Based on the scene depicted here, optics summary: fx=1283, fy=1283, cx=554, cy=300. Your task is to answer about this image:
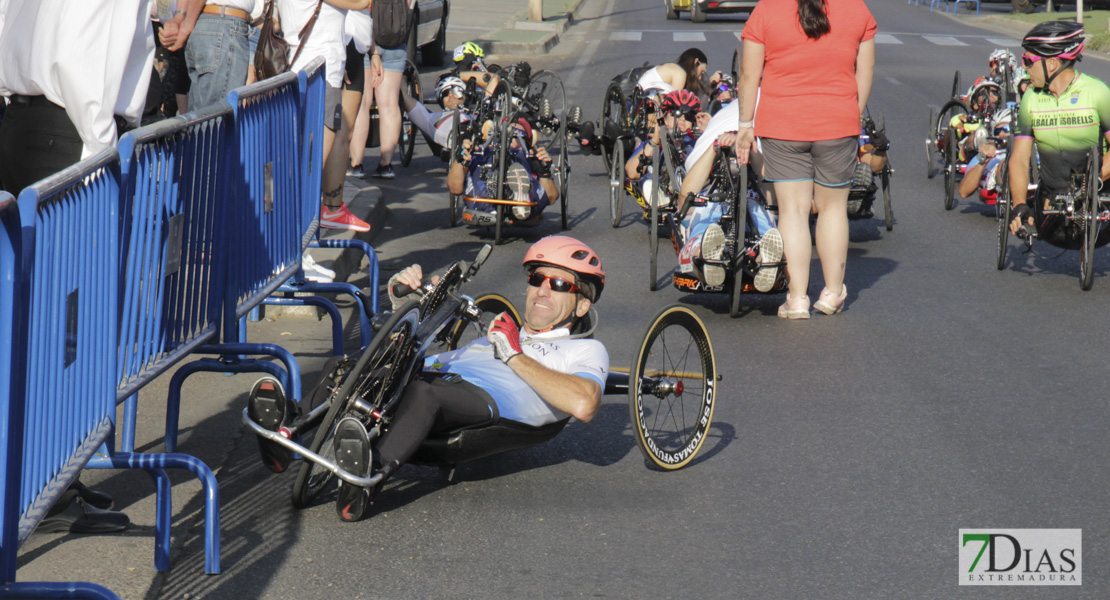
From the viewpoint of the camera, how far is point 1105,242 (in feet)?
28.7

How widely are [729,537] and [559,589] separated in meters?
0.75

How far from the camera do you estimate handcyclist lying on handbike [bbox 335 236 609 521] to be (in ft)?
14.4

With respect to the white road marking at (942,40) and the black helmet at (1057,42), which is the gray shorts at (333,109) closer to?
the black helmet at (1057,42)

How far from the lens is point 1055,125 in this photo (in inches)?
341

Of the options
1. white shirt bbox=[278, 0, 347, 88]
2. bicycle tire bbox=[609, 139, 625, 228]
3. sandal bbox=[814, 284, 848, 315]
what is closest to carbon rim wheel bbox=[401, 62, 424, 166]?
bicycle tire bbox=[609, 139, 625, 228]

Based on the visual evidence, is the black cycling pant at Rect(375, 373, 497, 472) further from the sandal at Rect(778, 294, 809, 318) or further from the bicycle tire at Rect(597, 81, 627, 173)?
the bicycle tire at Rect(597, 81, 627, 173)

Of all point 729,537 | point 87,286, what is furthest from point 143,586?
point 729,537

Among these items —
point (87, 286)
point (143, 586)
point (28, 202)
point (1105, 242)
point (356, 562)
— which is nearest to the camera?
point (28, 202)

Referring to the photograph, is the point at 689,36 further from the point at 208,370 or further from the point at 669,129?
the point at 208,370

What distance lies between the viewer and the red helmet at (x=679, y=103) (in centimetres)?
993

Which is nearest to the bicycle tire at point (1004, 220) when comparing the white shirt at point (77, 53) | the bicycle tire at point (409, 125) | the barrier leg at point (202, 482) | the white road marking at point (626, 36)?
the bicycle tire at point (409, 125)

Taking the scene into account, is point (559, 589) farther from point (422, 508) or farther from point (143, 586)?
point (143, 586)

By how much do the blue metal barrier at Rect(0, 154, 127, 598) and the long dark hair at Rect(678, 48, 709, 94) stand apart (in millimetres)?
8275

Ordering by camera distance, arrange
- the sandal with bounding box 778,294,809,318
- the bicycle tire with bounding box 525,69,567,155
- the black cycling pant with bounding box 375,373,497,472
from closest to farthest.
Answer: the black cycling pant with bounding box 375,373,497,472 → the sandal with bounding box 778,294,809,318 → the bicycle tire with bounding box 525,69,567,155
